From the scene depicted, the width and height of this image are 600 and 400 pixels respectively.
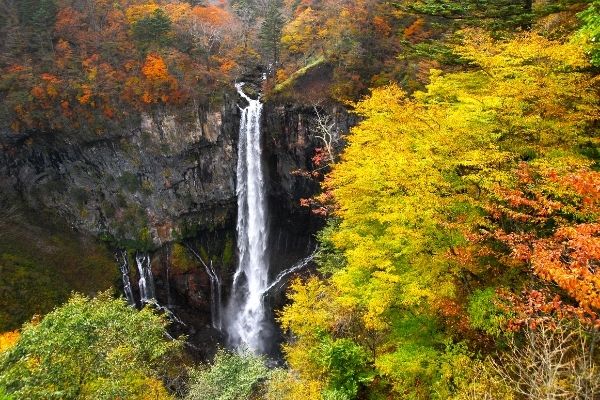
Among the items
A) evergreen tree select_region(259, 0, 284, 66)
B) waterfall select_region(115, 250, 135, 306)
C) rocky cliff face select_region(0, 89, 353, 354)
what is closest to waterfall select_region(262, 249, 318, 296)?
rocky cliff face select_region(0, 89, 353, 354)

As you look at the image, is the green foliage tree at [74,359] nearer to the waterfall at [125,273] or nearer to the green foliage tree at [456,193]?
the green foliage tree at [456,193]

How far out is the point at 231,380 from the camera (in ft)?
52.2

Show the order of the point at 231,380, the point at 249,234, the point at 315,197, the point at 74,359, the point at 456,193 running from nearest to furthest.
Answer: the point at 456,193 < the point at 74,359 < the point at 231,380 < the point at 315,197 < the point at 249,234

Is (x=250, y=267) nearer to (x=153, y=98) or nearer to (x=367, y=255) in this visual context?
(x=153, y=98)

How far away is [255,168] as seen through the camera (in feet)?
110

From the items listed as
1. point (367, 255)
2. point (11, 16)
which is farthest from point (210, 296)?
point (11, 16)

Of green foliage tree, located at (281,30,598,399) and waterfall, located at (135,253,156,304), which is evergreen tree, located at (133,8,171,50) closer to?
waterfall, located at (135,253,156,304)

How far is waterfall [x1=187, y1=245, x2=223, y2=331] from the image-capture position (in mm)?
32531

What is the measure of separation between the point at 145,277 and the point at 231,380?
20245 mm

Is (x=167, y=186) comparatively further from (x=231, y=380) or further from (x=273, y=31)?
(x=231, y=380)

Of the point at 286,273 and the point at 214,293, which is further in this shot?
the point at 214,293

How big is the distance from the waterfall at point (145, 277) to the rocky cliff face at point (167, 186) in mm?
543

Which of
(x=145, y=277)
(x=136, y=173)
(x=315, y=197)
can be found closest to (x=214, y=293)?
(x=145, y=277)

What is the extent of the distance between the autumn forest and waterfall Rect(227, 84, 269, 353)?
1.56ft
